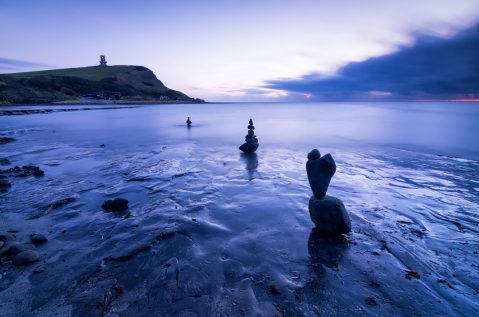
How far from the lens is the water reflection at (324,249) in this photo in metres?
7.55

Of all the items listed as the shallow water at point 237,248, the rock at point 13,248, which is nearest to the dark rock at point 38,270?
the shallow water at point 237,248

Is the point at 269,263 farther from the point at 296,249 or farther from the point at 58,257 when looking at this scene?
the point at 58,257

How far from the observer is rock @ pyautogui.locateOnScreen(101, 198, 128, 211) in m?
11.4

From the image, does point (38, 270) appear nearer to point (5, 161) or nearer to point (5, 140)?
point (5, 161)

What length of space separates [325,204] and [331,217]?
0.50m

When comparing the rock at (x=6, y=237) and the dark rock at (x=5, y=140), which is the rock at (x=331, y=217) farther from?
the dark rock at (x=5, y=140)

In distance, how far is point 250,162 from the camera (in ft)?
71.9

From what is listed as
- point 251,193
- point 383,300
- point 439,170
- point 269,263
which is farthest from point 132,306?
point 439,170

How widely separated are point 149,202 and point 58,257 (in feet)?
16.0

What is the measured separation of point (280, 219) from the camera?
10.6m

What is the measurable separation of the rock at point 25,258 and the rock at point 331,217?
30.1ft

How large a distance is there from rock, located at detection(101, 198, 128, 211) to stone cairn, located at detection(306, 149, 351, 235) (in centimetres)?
836

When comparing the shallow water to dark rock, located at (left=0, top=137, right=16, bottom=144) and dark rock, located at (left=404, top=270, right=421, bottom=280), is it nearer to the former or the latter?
dark rock, located at (left=404, top=270, right=421, bottom=280)

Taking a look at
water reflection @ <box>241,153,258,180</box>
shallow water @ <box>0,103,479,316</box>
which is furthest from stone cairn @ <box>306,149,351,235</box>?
water reflection @ <box>241,153,258,180</box>
